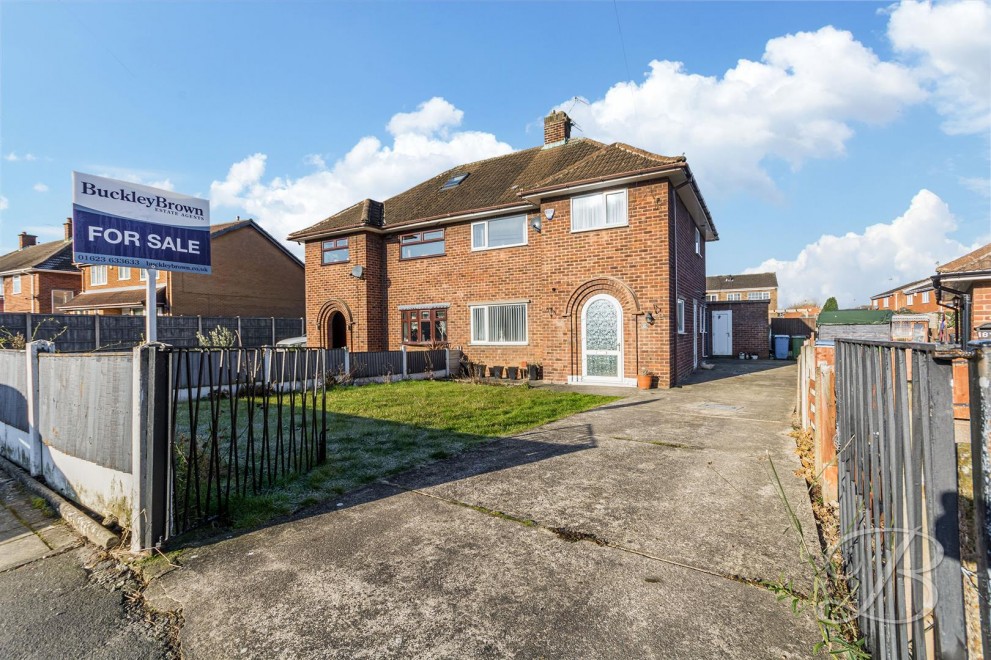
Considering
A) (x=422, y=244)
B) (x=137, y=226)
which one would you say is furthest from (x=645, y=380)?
(x=137, y=226)

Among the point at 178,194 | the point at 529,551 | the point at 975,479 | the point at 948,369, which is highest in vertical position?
the point at 178,194

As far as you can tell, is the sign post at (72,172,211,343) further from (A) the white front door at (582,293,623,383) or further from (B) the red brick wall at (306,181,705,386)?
(A) the white front door at (582,293,623,383)

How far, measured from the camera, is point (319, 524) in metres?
3.75

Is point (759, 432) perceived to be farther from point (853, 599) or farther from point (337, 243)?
point (337, 243)

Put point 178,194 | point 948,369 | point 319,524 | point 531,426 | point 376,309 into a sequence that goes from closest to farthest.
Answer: point 948,369 → point 319,524 → point 531,426 → point 178,194 → point 376,309

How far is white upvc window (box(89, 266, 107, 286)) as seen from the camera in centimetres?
2712

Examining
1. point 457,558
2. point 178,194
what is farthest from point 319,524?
point 178,194

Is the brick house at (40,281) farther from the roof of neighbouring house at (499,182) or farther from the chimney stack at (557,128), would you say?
the chimney stack at (557,128)

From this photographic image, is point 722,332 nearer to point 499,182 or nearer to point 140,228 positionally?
point 499,182

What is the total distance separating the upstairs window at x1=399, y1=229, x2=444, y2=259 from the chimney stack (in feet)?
19.2

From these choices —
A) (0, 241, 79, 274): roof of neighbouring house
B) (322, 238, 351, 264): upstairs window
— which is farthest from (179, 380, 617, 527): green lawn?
(0, 241, 79, 274): roof of neighbouring house

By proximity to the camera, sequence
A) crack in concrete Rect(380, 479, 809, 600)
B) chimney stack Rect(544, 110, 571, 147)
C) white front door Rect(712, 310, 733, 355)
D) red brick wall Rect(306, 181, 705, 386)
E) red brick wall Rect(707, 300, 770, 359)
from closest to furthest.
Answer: crack in concrete Rect(380, 479, 809, 600) < red brick wall Rect(306, 181, 705, 386) < chimney stack Rect(544, 110, 571, 147) < red brick wall Rect(707, 300, 770, 359) < white front door Rect(712, 310, 733, 355)

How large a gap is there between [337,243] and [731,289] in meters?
56.2

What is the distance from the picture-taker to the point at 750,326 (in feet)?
69.2
